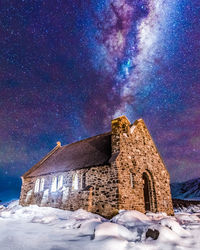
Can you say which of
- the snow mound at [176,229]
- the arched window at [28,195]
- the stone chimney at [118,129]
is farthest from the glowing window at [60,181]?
the snow mound at [176,229]

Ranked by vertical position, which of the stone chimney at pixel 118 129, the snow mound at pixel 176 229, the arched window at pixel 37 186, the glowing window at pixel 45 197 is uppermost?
the stone chimney at pixel 118 129

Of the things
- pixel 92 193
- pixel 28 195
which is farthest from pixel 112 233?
pixel 28 195

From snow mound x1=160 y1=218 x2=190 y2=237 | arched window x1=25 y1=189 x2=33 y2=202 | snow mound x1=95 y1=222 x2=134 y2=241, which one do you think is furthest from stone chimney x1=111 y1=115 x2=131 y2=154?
arched window x1=25 y1=189 x2=33 y2=202

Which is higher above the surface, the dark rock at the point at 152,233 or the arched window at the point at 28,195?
the arched window at the point at 28,195

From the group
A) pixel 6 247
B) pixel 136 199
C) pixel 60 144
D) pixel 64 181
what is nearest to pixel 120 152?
pixel 136 199

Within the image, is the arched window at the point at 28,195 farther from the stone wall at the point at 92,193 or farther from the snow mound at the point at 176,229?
the snow mound at the point at 176,229

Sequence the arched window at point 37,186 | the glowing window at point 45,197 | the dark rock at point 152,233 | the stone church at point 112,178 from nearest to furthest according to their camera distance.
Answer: the dark rock at point 152,233, the stone church at point 112,178, the glowing window at point 45,197, the arched window at point 37,186

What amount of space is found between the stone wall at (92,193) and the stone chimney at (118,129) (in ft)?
5.86

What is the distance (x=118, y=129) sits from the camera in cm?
1523

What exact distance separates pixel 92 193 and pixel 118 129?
18.3 ft

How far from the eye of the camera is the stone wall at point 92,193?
42.4ft

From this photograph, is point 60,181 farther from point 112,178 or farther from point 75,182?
point 112,178

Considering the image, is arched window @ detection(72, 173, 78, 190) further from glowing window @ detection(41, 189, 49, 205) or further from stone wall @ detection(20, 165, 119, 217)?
glowing window @ detection(41, 189, 49, 205)

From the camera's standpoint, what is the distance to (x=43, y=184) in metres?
18.8
